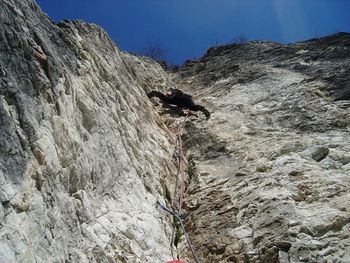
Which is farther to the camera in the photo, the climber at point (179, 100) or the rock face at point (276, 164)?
the climber at point (179, 100)

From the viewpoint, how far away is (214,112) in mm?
10750

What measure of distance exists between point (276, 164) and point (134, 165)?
227cm

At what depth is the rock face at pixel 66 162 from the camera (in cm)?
383

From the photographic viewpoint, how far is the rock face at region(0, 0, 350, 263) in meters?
4.14

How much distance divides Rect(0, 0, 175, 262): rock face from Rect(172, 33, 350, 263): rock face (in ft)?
2.57

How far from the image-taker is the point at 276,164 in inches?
276

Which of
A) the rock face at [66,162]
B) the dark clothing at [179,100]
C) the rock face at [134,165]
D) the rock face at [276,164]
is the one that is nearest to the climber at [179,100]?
the dark clothing at [179,100]

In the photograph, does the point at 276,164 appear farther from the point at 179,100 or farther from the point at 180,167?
the point at 179,100

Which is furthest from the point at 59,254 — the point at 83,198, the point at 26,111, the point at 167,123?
the point at 167,123

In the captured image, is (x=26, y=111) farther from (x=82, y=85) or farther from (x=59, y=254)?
(x=82, y=85)

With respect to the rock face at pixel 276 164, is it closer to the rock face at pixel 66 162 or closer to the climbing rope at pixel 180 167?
the climbing rope at pixel 180 167

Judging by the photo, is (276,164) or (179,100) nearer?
(276,164)

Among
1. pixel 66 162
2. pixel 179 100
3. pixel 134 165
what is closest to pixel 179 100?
pixel 179 100

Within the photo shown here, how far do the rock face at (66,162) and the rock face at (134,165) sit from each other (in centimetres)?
2
